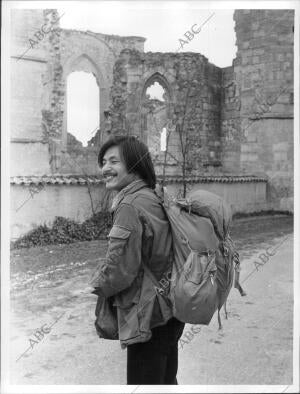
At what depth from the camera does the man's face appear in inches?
100.0

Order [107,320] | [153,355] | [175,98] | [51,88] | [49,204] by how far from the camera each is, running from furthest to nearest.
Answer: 1. [51,88]
2. [175,98]
3. [49,204]
4. [107,320]
5. [153,355]

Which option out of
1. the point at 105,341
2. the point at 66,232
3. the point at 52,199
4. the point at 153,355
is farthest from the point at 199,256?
the point at 52,199

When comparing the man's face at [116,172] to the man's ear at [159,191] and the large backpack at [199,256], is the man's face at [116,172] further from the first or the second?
the large backpack at [199,256]

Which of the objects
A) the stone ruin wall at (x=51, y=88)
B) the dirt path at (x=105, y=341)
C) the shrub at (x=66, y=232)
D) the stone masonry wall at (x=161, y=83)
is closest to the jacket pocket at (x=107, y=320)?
the dirt path at (x=105, y=341)

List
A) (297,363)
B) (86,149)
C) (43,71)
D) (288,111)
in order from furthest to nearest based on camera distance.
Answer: (86,149) → (288,111) → (43,71) → (297,363)

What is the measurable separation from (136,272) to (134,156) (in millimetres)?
634

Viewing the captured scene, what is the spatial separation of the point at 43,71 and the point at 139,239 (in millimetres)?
8646

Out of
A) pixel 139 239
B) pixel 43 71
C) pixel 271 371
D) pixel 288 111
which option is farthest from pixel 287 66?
pixel 139 239

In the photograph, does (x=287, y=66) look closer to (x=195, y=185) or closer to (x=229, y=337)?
(x=195, y=185)

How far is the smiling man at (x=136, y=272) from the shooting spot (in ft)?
7.64

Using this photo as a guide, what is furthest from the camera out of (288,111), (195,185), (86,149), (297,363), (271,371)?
(86,149)

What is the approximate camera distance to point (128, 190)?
2463 millimetres

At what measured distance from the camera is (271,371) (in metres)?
3.64

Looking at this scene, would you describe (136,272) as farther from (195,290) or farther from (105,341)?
(105,341)
